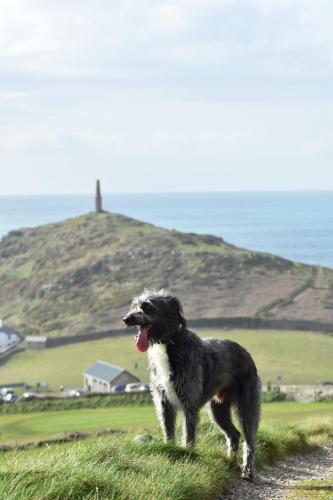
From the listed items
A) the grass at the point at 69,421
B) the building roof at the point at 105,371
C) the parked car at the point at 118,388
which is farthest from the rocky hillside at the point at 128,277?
the grass at the point at 69,421

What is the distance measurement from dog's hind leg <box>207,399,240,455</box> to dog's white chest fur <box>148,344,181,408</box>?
1.23 metres

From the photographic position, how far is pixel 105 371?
69.7 meters

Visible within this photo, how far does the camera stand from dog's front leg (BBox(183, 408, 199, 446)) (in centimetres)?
1005

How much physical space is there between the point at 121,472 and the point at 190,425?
6.13 ft

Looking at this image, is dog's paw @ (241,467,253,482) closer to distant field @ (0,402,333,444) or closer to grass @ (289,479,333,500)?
grass @ (289,479,333,500)

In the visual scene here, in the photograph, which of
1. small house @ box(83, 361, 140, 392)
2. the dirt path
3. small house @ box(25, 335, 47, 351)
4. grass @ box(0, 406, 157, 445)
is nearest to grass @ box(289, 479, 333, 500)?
the dirt path

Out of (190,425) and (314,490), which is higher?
(190,425)

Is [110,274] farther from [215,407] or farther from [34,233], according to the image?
[215,407]

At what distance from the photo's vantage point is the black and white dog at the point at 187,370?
9.79 metres

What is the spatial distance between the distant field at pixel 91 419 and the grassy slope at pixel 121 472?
87.5 ft

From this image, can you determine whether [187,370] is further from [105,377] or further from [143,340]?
[105,377]

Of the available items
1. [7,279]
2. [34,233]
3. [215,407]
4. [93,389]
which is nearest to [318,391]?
[93,389]

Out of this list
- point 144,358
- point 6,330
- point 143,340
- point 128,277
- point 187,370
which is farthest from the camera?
point 128,277

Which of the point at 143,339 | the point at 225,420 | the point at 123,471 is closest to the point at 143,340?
the point at 143,339
